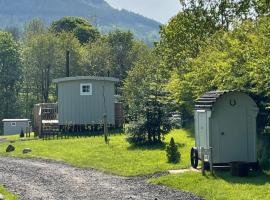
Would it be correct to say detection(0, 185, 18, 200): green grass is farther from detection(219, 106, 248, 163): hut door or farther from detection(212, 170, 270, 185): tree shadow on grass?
detection(219, 106, 248, 163): hut door

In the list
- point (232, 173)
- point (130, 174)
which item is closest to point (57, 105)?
point (130, 174)

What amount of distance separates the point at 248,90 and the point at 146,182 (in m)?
4.91

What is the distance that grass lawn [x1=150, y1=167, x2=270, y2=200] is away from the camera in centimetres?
1291

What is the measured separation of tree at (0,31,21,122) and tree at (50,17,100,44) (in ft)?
50.7

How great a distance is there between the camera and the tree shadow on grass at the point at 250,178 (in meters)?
14.6

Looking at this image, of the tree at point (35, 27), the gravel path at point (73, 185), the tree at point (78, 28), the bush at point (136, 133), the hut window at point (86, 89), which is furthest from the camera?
the tree at point (78, 28)

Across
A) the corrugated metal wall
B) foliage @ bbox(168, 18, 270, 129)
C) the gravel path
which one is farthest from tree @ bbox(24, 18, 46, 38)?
the gravel path

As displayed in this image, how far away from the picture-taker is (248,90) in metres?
17.7

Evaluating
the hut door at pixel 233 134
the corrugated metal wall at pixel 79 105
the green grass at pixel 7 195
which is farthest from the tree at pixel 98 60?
the green grass at pixel 7 195

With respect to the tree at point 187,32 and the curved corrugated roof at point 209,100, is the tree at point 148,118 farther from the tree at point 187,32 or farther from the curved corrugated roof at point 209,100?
the tree at point 187,32

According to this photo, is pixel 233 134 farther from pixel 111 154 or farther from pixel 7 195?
pixel 111 154

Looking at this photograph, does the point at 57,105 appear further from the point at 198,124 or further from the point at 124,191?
the point at 124,191

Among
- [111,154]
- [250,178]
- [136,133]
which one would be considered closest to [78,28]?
[136,133]

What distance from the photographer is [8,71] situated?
71.8 m
